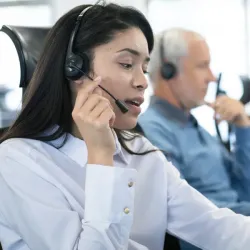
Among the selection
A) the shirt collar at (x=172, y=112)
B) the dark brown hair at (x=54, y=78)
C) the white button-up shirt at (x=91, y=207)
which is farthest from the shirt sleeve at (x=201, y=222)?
the shirt collar at (x=172, y=112)

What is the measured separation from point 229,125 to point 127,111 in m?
0.83

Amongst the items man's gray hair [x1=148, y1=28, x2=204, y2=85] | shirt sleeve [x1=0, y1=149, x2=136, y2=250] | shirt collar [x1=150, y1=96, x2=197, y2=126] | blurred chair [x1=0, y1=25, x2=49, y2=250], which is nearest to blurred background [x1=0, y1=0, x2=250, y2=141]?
man's gray hair [x1=148, y1=28, x2=204, y2=85]

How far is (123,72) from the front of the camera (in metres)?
1.03

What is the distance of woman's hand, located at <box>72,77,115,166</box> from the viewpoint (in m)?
0.91

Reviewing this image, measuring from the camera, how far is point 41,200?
3.00 ft

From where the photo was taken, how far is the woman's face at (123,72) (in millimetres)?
1029

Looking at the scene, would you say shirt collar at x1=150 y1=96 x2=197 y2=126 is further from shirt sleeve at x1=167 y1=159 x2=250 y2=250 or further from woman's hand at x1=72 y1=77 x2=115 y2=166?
woman's hand at x1=72 y1=77 x2=115 y2=166

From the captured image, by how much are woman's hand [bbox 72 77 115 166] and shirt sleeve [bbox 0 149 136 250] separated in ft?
0.08

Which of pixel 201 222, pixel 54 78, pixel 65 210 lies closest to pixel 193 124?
pixel 201 222

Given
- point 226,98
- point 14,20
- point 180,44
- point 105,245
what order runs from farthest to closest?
point 14,20 → point 180,44 → point 226,98 → point 105,245

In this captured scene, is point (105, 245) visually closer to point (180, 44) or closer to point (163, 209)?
point (163, 209)

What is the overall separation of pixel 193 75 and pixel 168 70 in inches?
3.7

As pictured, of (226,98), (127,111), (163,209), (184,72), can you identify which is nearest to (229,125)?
(226,98)

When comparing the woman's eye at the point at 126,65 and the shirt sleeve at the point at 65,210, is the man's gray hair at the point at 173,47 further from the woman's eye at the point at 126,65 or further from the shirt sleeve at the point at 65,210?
the shirt sleeve at the point at 65,210
